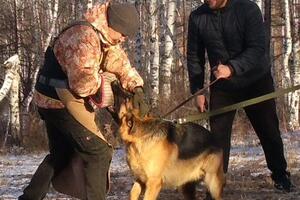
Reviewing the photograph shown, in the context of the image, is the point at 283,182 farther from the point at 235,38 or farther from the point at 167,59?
the point at 167,59

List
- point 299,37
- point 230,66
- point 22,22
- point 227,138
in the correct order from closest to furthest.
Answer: point 230,66 → point 227,138 → point 299,37 → point 22,22

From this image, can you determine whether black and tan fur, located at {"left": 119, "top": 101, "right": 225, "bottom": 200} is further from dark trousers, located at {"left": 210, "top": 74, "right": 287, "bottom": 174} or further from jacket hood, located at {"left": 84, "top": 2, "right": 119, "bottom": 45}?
jacket hood, located at {"left": 84, "top": 2, "right": 119, "bottom": 45}

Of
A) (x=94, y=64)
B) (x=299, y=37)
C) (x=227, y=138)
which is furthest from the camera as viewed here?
(x=299, y=37)

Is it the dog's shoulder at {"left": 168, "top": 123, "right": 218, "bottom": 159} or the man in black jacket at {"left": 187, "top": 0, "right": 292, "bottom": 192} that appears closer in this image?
the dog's shoulder at {"left": 168, "top": 123, "right": 218, "bottom": 159}

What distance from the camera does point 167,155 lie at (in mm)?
5285

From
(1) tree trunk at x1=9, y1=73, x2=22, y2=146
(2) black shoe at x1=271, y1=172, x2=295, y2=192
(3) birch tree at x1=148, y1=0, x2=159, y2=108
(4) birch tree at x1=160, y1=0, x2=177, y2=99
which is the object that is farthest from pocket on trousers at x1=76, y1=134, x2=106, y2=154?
(4) birch tree at x1=160, y1=0, x2=177, y2=99

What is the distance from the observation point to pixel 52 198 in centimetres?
613

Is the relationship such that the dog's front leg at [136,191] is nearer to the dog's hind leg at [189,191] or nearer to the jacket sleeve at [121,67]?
the dog's hind leg at [189,191]

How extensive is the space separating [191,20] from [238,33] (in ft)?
1.78

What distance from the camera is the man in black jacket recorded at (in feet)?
18.2

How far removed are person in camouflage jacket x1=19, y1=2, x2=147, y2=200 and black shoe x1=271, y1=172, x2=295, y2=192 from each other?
215 cm

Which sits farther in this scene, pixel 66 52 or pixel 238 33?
pixel 238 33

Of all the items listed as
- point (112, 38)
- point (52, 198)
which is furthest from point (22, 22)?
point (112, 38)

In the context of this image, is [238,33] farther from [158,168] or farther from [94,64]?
[94,64]
